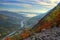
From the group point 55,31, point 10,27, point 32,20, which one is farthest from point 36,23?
point 55,31

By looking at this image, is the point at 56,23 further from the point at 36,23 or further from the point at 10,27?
the point at 10,27

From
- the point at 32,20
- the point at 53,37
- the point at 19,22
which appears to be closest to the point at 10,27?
the point at 19,22

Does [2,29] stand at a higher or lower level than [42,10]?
lower

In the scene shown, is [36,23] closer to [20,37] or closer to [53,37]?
[20,37]

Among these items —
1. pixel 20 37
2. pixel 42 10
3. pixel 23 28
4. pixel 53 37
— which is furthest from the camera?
pixel 42 10

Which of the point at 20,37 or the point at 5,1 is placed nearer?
the point at 20,37

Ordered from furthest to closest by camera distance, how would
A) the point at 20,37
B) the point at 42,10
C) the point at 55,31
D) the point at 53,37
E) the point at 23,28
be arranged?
1. the point at 42,10
2. the point at 23,28
3. the point at 20,37
4. the point at 55,31
5. the point at 53,37

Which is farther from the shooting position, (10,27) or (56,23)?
(10,27)

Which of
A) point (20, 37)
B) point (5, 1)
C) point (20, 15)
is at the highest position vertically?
point (5, 1)

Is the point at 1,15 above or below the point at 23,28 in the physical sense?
above
